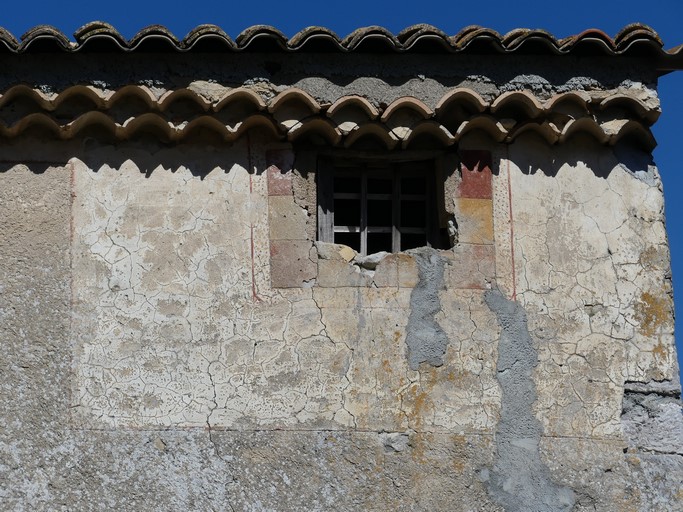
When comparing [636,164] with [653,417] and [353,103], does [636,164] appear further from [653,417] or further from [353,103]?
[353,103]

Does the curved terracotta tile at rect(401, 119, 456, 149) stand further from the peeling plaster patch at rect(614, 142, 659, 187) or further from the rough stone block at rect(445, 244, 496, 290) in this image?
the peeling plaster patch at rect(614, 142, 659, 187)

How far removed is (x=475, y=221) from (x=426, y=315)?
62 cm

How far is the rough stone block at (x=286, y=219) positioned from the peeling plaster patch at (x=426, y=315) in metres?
0.62

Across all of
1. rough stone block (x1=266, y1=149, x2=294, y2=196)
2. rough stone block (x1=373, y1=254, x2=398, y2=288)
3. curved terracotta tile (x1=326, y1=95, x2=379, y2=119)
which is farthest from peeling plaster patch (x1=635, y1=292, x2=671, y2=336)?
rough stone block (x1=266, y1=149, x2=294, y2=196)

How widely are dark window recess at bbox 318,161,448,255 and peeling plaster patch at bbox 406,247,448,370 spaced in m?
0.20

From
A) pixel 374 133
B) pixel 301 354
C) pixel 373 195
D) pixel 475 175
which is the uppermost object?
pixel 374 133

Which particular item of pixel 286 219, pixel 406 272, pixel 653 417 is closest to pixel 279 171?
pixel 286 219

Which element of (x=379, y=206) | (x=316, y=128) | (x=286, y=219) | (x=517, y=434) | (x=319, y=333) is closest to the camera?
(x=517, y=434)

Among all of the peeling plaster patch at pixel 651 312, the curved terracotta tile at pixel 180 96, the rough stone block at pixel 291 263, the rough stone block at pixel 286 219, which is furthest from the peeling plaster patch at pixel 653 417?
the curved terracotta tile at pixel 180 96

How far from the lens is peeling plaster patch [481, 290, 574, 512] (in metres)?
8.69

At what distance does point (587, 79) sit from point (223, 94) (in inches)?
81.6

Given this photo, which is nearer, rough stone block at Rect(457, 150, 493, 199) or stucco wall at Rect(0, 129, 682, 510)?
stucco wall at Rect(0, 129, 682, 510)

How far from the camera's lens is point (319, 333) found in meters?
8.91

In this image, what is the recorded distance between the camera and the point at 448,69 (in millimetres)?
9383
